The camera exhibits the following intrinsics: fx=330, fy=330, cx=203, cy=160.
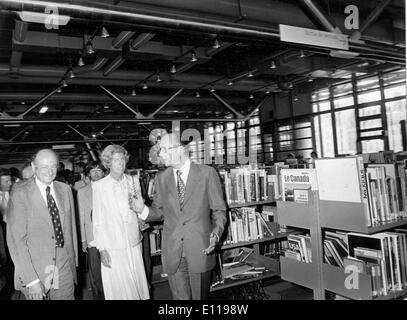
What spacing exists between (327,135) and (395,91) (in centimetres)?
251

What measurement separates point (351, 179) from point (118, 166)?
6.47 feet

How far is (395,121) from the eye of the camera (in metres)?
8.98

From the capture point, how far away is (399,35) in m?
5.45

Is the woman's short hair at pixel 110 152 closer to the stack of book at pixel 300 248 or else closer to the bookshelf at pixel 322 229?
the bookshelf at pixel 322 229

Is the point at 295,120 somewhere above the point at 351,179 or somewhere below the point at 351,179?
above

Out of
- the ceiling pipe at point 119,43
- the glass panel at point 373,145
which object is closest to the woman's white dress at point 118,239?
the ceiling pipe at point 119,43

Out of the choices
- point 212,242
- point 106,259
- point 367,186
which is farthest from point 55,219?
point 367,186

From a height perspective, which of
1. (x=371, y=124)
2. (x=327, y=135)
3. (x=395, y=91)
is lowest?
(x=327, y=135)

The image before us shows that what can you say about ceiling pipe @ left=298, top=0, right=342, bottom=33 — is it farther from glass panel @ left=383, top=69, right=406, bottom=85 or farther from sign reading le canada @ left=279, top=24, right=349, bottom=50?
glass panel @ left=383, top=69, right=406, bottom=85

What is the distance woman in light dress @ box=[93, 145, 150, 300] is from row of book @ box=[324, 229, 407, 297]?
178 centimetres

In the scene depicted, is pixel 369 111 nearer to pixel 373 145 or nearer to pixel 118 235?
pixel 373 145

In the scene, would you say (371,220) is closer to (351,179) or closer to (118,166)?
(351,179)
